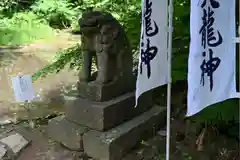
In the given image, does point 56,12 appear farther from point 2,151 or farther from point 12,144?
point 2,151

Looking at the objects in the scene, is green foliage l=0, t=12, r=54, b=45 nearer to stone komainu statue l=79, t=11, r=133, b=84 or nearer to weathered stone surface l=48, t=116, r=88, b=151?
weathered stone surface l=48, t=116, r=88, b=151

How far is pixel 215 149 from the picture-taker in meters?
2.98

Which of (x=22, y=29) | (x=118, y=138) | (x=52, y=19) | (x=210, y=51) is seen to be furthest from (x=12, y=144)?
(x=52, y=19)

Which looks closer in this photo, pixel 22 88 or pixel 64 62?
pixel 22 88

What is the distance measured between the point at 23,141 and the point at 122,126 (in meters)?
0.93

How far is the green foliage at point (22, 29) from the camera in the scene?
7.75 m

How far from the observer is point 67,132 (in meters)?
2.97

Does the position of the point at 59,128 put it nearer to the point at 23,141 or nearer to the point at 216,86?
the point at 23,141

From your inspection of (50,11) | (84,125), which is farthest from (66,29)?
(84,125)

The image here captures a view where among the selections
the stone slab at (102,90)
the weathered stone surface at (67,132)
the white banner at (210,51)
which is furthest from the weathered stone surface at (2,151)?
the white banner at (210,51)

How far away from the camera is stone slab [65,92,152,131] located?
2811 mm

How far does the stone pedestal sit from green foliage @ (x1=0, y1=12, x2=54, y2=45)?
5115 mm

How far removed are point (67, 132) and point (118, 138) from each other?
490 mm

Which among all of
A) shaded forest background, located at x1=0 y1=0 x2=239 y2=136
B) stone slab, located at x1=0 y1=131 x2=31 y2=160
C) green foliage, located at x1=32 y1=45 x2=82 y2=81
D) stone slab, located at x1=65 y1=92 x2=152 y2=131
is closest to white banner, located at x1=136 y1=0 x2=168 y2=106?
stone slab, located at x1=65 y1=92 x2=152 y2=131
